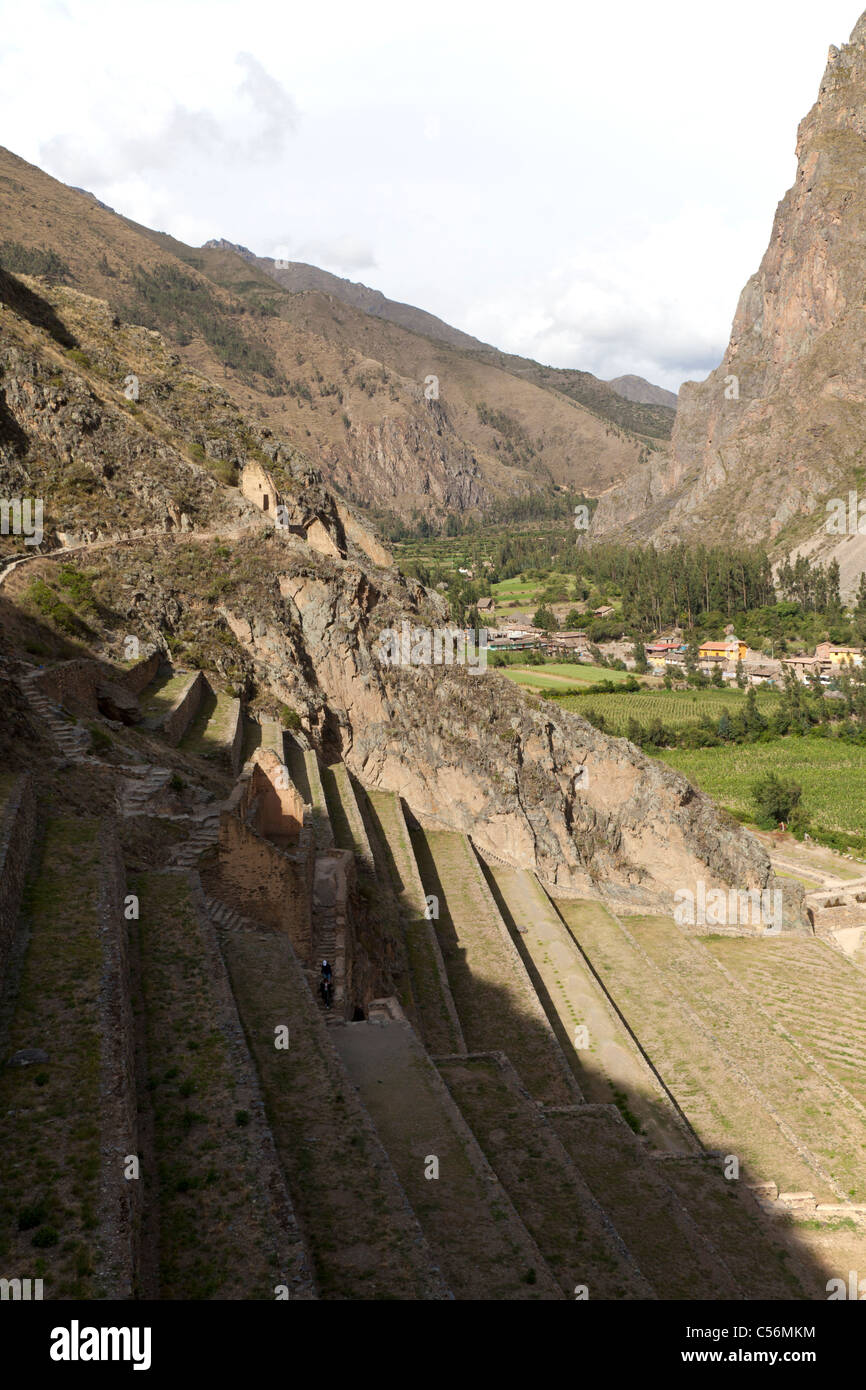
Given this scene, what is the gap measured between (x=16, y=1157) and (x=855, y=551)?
153 metres

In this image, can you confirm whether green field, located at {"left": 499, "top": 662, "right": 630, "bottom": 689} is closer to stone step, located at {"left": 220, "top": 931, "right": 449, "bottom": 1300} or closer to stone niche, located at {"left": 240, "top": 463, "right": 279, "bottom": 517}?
stone niche, located at {"left": 240, "top": 463, "right": 279, "bottom": 517}

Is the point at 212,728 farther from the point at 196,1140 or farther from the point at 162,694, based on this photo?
the point at 196,1140

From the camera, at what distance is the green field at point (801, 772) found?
187 feet

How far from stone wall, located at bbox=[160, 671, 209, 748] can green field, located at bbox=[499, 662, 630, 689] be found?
64.0 m

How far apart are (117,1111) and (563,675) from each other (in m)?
93.7

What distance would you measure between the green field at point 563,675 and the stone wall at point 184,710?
64.0 meters

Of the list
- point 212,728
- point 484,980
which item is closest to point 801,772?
point 484,980

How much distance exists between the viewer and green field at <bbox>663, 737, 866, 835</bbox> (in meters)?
56.9

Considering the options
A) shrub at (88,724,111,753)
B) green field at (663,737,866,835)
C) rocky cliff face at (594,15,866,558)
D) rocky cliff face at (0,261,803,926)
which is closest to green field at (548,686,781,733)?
green field at (663,737,866,835)

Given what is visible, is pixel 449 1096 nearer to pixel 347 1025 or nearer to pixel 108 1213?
pixel 347 1025

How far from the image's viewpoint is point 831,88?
7377 inches

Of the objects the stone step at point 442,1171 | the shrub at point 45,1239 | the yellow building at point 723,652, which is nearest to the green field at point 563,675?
the yellow building at point 723,652

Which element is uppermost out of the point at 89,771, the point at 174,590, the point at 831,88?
the point at 831,88
